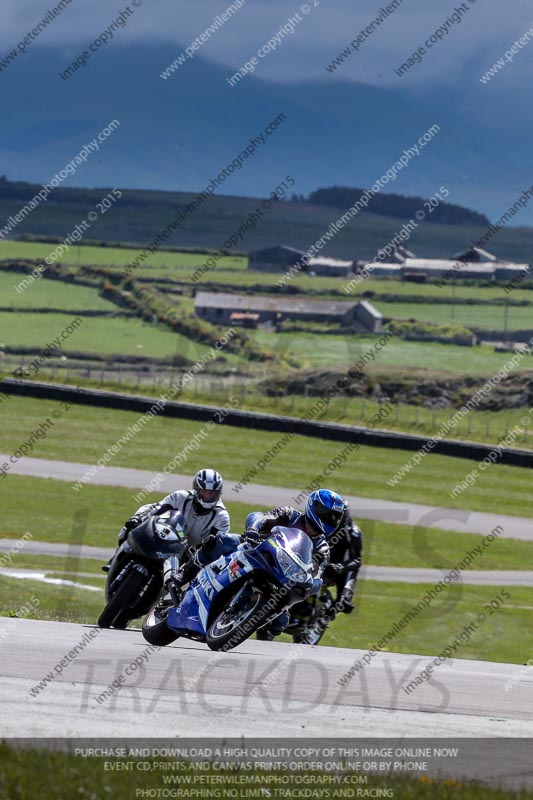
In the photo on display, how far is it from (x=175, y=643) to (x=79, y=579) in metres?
12.4

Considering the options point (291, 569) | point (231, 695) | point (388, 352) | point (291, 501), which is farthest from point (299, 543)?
point (388, 352)

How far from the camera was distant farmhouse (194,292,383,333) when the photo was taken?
92.8 meters

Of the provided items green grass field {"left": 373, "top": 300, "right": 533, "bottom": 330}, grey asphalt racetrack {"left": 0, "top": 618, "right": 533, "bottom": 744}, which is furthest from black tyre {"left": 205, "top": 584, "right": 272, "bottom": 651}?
green grass field {"left": 373, "top": 300, "right": 533, "bottom": 330}

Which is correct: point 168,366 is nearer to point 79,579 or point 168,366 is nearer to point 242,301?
point 242,301

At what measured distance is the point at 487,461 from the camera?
143 feet

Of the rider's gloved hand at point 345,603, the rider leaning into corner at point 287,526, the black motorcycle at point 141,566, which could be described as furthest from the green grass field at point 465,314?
the rider leaning into corner at point 287,526

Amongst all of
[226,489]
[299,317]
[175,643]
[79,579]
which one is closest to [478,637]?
[79,579]

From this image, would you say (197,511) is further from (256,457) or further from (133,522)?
(256,457)

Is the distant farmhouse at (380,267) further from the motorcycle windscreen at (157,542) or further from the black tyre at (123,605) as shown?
the motorcycle windscreen at (157,542)

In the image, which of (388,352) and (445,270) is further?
(445,270)

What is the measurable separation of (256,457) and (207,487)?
30.0 meters

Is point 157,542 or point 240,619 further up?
point 240,619

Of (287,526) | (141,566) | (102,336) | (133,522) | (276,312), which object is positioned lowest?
(102,336)

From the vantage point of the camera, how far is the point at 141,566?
1229 centimetres
